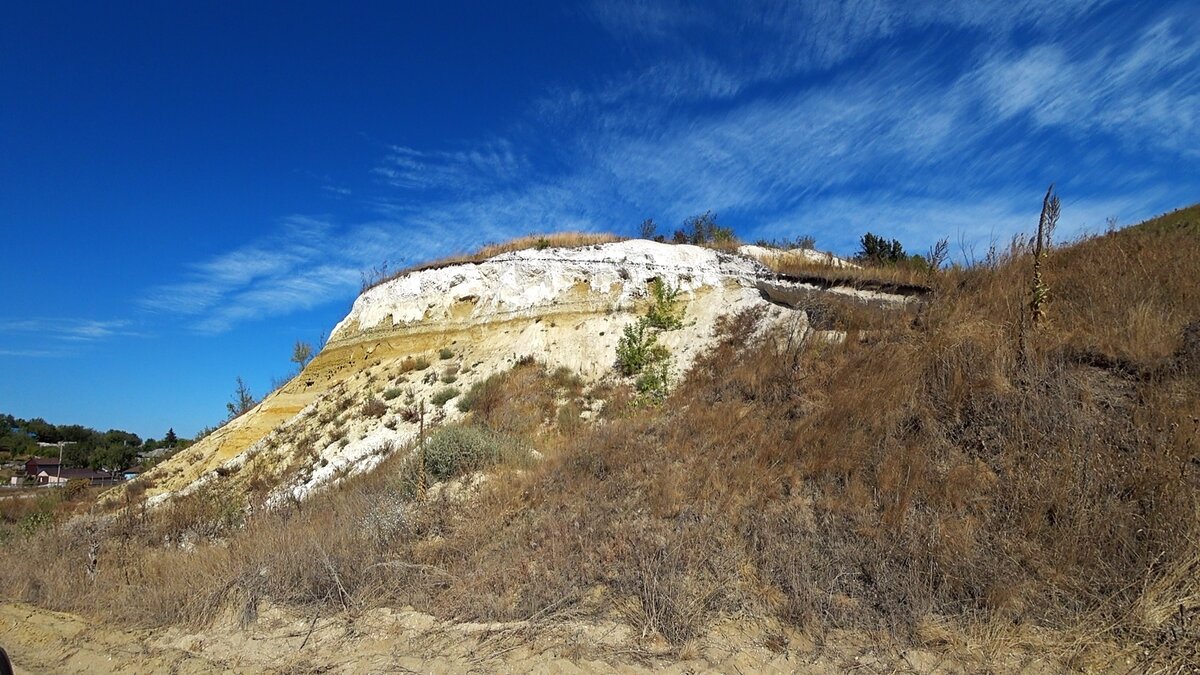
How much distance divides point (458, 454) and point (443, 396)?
490cm

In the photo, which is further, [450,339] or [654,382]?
[450,339]

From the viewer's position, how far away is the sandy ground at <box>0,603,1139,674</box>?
395cm

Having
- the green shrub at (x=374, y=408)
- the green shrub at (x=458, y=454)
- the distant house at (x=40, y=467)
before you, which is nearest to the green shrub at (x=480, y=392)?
the green shrub at (x=374, y=408)

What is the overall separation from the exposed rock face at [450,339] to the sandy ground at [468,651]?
6.25 meters

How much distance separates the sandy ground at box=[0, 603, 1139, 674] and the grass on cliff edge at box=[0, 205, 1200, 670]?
0.16m

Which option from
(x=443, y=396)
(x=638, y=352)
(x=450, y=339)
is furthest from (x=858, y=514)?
(x=450, y=339)

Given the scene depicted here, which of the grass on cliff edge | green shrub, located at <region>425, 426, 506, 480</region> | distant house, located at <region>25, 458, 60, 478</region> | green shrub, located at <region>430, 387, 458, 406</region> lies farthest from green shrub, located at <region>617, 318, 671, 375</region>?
distant house, located at <region>25, 458, 60, 478</region>

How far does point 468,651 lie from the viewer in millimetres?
4551

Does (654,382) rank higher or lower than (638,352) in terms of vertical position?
lower

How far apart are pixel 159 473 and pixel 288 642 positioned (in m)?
14.4

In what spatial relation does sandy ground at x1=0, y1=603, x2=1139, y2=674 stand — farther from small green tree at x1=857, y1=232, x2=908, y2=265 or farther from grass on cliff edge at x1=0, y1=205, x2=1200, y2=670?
small green tree at x1=857, y1=232, x2=908, y2=265

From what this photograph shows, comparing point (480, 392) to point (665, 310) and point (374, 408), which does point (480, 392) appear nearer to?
point (374, 408)

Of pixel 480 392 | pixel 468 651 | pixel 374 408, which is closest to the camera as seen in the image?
pixel 468 651

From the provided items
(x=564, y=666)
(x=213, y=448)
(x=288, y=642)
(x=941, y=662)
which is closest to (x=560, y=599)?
(x=564, y=666)
